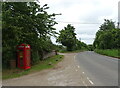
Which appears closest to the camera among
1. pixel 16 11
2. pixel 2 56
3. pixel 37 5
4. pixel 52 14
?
pixel 2 56

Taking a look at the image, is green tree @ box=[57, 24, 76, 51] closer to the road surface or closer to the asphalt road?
the asphalt road

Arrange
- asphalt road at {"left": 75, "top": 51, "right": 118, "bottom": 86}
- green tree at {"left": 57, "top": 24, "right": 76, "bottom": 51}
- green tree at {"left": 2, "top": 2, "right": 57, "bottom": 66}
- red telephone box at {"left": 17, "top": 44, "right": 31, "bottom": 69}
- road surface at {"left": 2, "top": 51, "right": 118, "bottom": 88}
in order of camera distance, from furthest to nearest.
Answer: green tree at {"left": 57, "top": 24, "right": 76, "bottom": 51} → red telephone box at {"left": 17, "top": 44, "right": 31, "bottom": 69} → green tree at {"left": 2, "top": 2, "right": 57, "bottom": 66} → asphalt road at {"left": 75, "top": 51, "right": 118, "bottom": 86} → road surface at {"left": 2, "top": 51, "right": 118, "bottom": 88}

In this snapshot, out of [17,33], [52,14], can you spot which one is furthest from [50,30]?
[17,33]

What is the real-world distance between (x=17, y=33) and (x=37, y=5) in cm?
585

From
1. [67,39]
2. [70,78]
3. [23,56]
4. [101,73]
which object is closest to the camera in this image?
[70,78]

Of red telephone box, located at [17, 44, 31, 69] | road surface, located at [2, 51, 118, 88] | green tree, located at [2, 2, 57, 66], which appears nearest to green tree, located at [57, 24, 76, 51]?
green tree, located at [2, 2, 57, 66]

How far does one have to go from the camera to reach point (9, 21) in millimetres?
14047

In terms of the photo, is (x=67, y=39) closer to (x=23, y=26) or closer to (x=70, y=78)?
(x=23, y=26)

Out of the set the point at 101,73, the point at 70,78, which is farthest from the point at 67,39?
the point at 70,78

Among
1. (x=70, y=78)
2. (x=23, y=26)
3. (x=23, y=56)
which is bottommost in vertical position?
(x=70, y=78)

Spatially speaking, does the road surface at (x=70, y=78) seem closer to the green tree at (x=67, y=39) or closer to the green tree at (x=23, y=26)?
the green tree at (x=23, y=26)

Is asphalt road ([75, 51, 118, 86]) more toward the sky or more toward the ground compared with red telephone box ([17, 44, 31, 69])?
more toward the ground

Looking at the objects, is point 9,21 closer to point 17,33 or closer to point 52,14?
point 17,33

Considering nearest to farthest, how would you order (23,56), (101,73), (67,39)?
(101,73) → (23,56) → (67,39)
